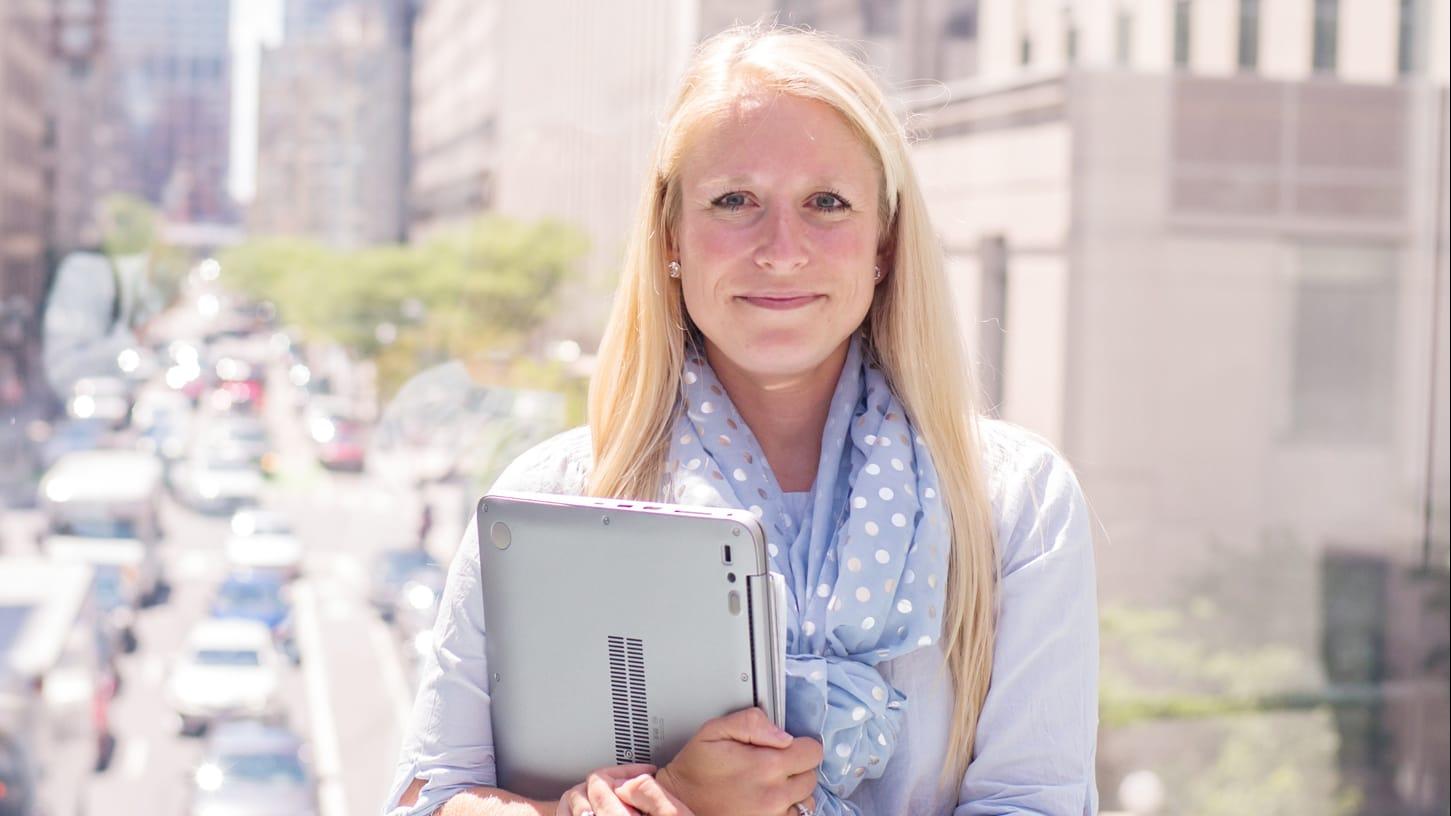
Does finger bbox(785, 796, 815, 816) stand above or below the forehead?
below

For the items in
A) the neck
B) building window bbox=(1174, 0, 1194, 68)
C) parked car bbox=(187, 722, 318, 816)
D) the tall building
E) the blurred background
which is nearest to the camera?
the neck

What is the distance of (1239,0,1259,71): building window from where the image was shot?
6855 mm

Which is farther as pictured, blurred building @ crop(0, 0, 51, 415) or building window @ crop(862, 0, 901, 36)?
building window @ crop(862, 0, 901, 36)

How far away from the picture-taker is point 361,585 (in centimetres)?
563

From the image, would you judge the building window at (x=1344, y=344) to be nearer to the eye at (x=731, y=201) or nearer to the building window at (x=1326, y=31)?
the building window at (x=1326, y=31)

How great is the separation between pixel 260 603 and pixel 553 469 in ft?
15.9

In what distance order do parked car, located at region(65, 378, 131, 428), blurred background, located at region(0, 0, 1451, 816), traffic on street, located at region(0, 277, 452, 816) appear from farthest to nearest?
blurred background, located at region(0, 0, 1451, 816), traffic on street, located at region(0, 277, 452, 816), parked car, located at region(65, 378, 131, 428)

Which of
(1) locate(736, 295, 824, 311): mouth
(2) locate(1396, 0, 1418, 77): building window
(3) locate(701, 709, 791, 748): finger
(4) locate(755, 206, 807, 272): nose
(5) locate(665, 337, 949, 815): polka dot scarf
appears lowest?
(3) locate(701, 709, 791, 748): finger

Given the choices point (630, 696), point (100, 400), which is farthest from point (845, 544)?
point (100, 400)

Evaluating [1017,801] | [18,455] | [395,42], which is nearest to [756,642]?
[1017,801]

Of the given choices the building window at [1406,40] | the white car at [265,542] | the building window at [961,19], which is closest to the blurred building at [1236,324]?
the building window at [1406,40]

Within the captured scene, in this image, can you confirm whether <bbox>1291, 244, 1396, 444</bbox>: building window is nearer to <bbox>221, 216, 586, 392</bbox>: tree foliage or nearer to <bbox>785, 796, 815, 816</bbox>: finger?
<bbox>221, 216, 586, 392</bbox>: tree foliage

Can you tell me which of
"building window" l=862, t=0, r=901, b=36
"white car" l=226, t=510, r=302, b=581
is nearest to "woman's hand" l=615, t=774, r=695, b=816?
"white car" l=226, t=510, r=302, b=581

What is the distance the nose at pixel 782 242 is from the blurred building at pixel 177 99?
4.58 meters
